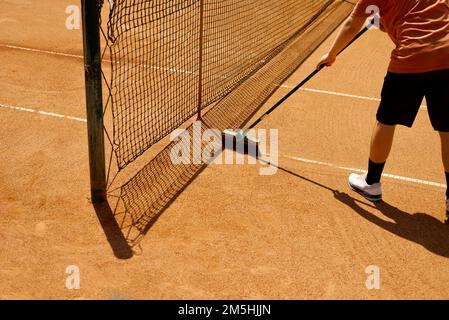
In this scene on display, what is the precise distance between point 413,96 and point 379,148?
0.59m

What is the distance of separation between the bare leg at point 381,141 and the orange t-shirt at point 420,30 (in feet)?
1.88

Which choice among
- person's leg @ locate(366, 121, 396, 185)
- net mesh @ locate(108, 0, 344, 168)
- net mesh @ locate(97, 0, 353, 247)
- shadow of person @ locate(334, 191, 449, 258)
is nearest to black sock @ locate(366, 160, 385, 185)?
person's leg @ locate(366, 121, 396, 185)

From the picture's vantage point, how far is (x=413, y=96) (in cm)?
462

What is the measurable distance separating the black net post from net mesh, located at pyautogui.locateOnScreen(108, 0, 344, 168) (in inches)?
11.2

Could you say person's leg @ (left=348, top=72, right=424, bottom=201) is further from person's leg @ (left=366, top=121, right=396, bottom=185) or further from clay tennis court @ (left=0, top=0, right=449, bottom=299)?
clay tennis court @ (left=0, top=0, right=449, bottom=299)

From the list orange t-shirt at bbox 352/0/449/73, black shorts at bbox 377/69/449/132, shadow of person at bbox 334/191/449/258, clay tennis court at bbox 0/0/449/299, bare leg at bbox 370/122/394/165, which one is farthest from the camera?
bare leg at bbox 370/122/394/165

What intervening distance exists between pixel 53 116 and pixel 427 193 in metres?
4.38

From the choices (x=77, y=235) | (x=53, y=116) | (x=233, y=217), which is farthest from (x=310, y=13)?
(x=77, y=235)

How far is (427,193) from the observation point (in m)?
5.40

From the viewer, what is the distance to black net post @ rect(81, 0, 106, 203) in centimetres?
423

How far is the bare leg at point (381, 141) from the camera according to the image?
15.9ft

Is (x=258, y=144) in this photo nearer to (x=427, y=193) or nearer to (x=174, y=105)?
(x=174, y=105)

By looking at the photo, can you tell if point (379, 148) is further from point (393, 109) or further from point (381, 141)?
point (393, 109)
